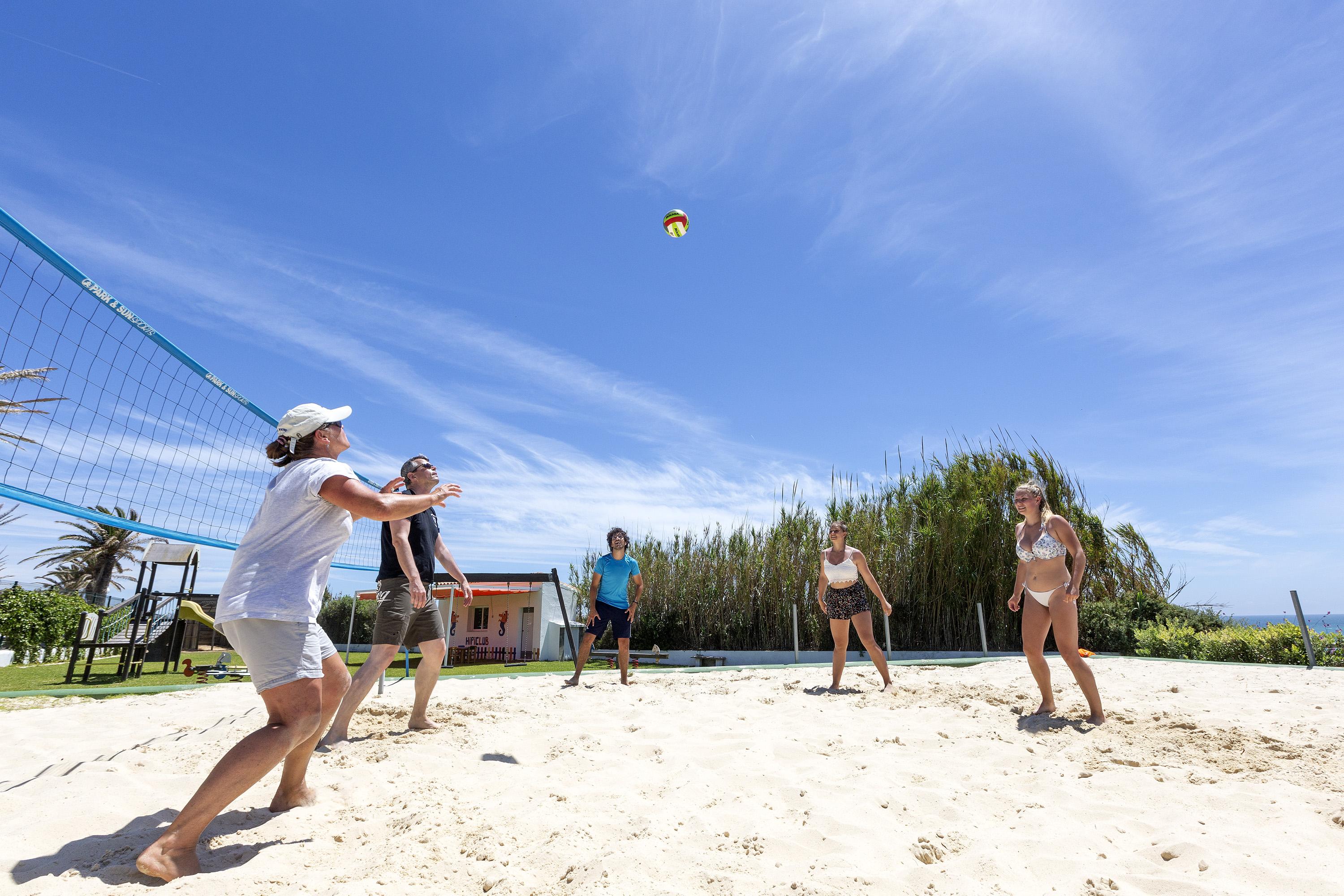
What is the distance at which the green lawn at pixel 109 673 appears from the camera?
736 centimetres

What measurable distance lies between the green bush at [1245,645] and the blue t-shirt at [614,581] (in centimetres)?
674

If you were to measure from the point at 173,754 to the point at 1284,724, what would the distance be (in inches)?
228

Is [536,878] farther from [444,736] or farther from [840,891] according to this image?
[444,736]

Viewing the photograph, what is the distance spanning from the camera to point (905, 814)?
2.43m

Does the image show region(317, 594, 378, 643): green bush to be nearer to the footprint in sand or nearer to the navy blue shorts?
the navy blue shorts

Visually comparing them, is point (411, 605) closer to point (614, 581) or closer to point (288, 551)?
point (288, 551)

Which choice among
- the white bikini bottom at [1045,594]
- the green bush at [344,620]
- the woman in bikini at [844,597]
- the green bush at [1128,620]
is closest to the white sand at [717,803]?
the white bikini bottom at [1045,594]

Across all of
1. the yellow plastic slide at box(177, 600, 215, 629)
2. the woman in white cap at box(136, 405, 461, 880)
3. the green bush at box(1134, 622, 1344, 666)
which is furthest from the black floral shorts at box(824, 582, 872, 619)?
the yellow plastic slide at box(177, 600, 215, 629)

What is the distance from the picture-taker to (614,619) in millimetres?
6094

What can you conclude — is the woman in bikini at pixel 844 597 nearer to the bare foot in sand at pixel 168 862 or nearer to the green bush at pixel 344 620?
the bare foot in sand at pixel 168 862

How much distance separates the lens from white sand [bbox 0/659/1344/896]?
1.92 m

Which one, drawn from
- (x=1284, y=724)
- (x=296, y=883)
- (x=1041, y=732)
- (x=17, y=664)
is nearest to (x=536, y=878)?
(x=296, y=883)

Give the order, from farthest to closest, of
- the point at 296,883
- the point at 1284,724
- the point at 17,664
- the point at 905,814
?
the point at 17,664
the point at 1284,724
the point at 905,814
the point at 296,883

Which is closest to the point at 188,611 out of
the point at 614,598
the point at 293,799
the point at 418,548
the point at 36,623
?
the point at 614,598
